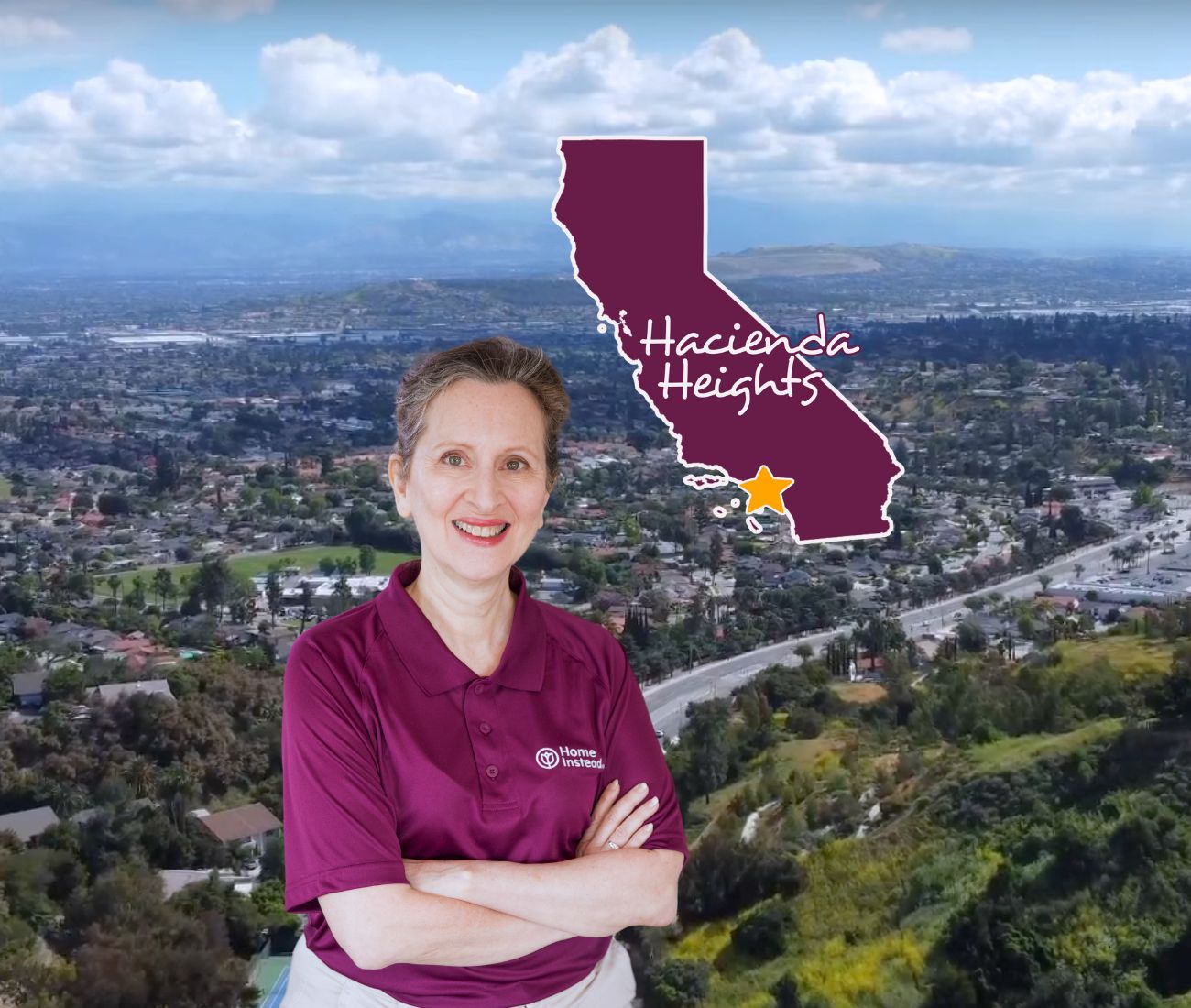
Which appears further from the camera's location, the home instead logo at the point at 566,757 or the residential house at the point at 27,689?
the residential house at the point at 27,689

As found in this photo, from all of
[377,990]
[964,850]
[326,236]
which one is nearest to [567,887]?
[377,990]

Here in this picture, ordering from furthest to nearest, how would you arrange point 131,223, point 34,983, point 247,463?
point 131,223 → point 247,463 → point 34,983

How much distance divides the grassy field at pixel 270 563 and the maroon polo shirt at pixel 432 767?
168cm

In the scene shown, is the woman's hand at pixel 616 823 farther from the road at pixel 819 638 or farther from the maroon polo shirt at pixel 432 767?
the road at pixel 819 638

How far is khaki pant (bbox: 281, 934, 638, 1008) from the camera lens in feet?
3.73

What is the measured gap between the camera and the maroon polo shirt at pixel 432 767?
42.8 inches

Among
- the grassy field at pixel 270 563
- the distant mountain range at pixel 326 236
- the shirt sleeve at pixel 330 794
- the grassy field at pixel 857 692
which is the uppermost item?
the distant mountain range at pixel 326 236

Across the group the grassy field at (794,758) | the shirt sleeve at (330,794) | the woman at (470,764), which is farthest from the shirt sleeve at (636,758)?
the grassy field at (794,758)

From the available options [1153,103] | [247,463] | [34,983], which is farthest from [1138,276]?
[34,983]

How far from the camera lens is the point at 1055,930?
115 inches

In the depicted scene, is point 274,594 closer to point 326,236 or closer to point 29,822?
point 29,822

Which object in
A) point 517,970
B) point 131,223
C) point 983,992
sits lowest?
point 983,992

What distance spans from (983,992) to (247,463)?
6.72 ft

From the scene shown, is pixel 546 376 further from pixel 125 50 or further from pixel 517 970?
pixel 125 50
